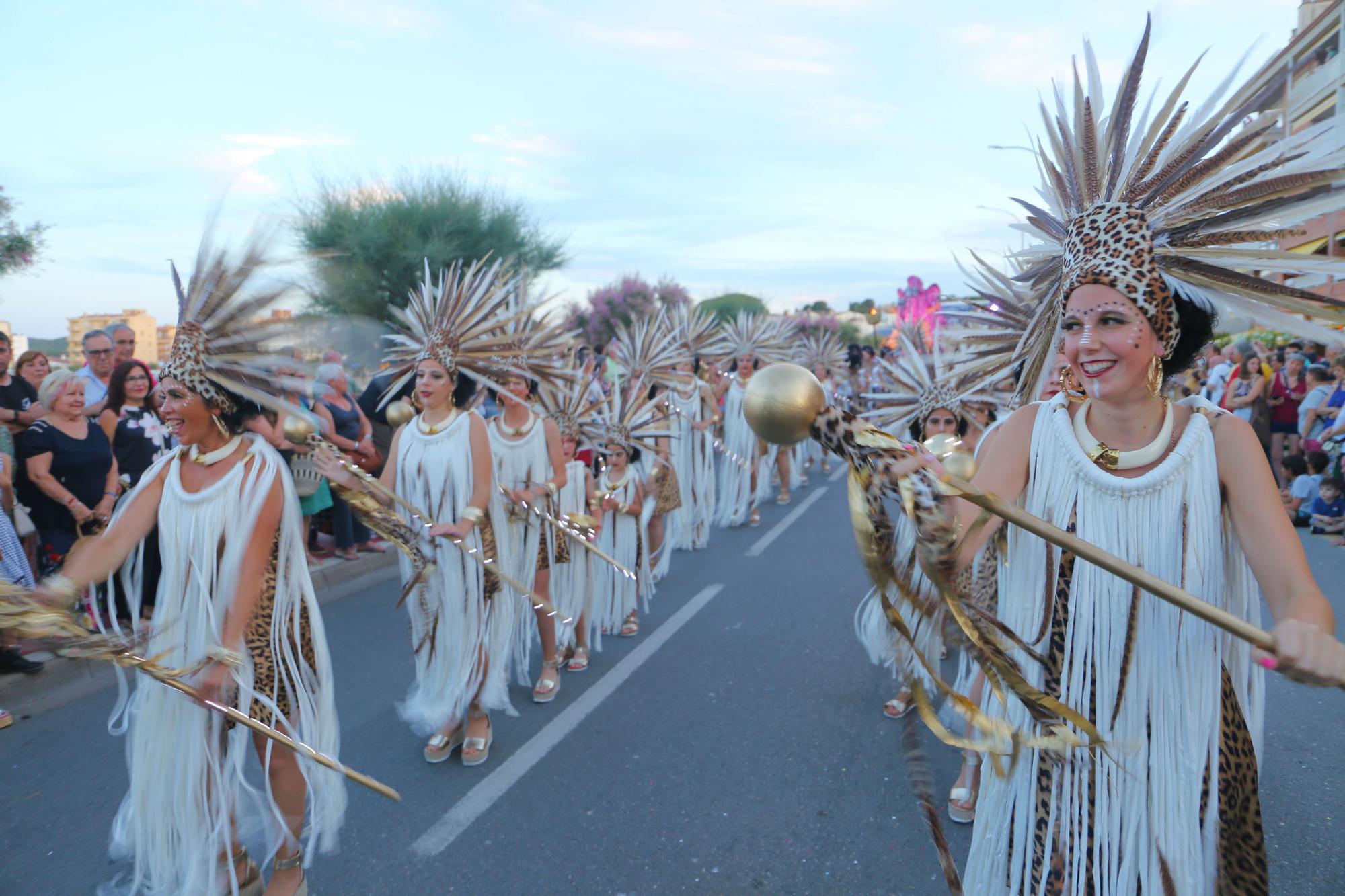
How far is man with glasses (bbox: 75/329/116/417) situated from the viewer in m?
6.08

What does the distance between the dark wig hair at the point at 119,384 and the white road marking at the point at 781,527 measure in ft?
17.0

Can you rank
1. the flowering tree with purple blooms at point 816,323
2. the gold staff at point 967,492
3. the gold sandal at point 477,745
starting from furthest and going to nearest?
the flowering tree with purple blooms at point 816,323 < the gold sandal at point 477,745 < the gold staff at point 967,492

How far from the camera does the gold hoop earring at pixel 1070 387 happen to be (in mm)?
2159

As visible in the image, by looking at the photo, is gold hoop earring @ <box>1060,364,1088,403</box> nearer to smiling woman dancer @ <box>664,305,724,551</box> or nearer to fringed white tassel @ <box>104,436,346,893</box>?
fringed white tassel @ <box>104,436,346,893</box>

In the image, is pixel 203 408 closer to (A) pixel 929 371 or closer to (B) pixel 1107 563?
(B) pixel 1107 563

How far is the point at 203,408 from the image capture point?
2.79m

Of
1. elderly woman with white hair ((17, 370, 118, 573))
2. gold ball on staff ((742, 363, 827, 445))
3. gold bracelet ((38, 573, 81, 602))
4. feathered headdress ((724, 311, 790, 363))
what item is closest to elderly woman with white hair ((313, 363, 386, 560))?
elderly woman with white hair ((17, 370, 118, 573))

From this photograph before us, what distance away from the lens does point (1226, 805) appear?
182 cm

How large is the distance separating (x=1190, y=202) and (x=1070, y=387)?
505 mm

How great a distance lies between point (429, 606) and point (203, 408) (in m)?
1.69

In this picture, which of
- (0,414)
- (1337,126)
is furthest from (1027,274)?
(0,414)

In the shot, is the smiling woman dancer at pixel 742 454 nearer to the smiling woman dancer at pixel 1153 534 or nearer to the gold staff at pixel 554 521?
the gold staff at pixel 554 521

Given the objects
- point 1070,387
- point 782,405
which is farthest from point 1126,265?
point 782,405

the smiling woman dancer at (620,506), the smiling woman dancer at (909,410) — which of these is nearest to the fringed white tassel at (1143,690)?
the smiling woman dancer at (909,410)
